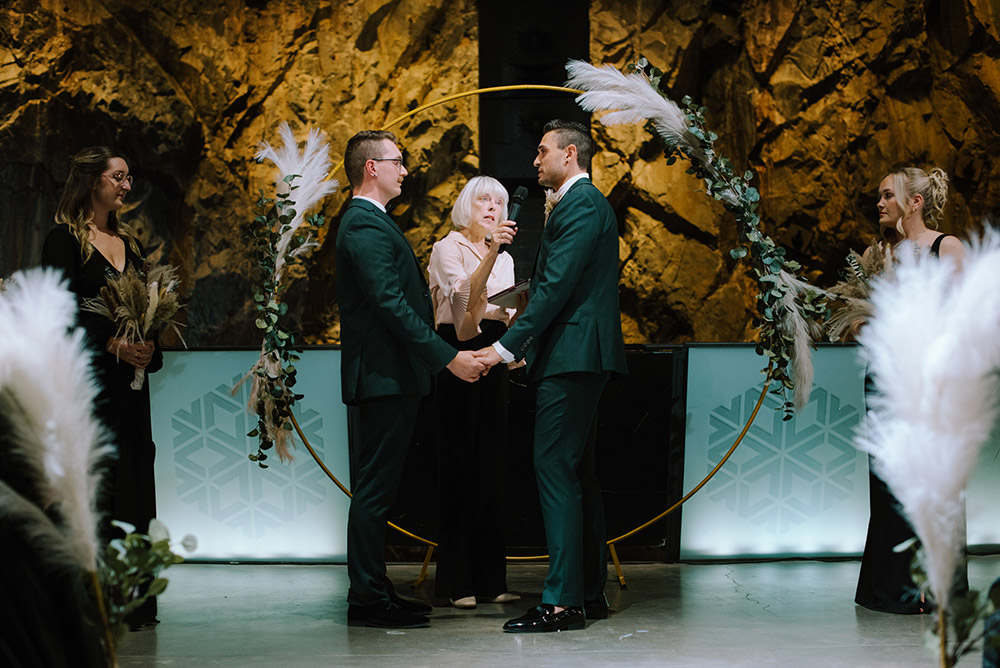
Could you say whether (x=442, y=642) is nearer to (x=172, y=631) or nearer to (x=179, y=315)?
(x=172, y=631)

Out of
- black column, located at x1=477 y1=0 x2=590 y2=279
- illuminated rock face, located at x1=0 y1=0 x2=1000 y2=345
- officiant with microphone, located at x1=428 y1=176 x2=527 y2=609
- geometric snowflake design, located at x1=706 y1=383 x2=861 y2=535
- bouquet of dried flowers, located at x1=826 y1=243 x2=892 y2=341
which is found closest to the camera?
bouquet of dried flowers, located at x1=826 y1=243 x2=892 y2=341

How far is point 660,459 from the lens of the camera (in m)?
4.86

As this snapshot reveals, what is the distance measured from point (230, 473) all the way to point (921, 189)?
3.32m

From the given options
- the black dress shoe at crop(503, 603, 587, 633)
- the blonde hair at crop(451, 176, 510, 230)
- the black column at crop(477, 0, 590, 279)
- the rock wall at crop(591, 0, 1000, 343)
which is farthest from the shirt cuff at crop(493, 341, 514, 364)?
the rock wall at crop(591, 0, 1000, 343)

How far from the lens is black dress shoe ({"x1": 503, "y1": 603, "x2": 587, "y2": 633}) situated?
3.55 meters

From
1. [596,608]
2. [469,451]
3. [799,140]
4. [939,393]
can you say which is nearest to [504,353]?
[469,451]

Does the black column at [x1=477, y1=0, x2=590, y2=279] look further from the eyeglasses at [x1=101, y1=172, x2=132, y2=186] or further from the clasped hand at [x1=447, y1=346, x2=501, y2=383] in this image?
the eyeglasses at [x1=101, y1=172, x2=132, y2=186]

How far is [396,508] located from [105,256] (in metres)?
1.90

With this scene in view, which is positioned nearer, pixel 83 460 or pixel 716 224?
pixel 83 460

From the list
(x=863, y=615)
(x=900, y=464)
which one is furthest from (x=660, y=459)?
(x=900, y=464)

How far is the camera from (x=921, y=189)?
155 inches

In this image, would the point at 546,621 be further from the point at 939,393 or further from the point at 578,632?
the point at 939,393

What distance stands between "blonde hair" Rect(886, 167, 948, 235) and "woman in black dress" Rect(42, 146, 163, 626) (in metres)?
2.97

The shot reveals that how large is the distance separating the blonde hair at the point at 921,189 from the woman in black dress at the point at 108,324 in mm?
2969
